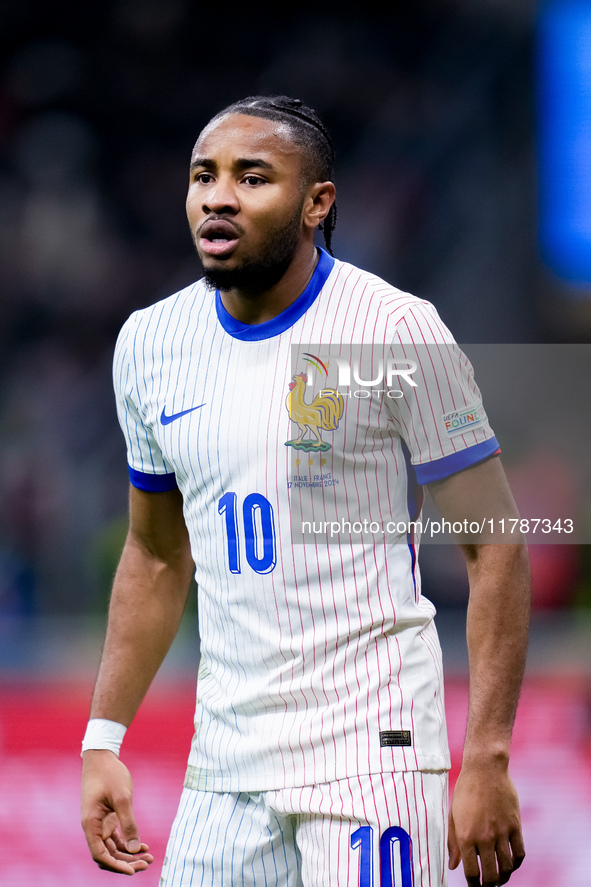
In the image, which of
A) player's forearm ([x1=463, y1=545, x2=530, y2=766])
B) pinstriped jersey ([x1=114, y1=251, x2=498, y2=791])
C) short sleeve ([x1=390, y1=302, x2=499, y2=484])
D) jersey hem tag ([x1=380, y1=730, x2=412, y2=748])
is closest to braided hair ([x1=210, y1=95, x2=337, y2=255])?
pinstriped jersey ([x1=114, y1=251, x2=498, y2=791])

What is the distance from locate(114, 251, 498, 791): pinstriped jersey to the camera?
5.28 ft

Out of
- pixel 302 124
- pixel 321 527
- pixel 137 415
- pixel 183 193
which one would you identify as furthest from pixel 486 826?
pixel 183 193

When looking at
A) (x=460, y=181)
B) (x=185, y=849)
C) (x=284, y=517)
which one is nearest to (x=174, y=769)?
(x=185, y=849)

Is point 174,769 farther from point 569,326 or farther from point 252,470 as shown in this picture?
point 569,326

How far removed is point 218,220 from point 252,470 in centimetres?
39

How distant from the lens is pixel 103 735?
1855 millimetres

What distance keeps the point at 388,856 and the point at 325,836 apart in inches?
3.6

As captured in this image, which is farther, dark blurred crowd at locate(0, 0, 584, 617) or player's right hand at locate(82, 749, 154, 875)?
dark blurred crowd at locate(0, 0, 584, 617)

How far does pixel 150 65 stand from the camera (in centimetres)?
676

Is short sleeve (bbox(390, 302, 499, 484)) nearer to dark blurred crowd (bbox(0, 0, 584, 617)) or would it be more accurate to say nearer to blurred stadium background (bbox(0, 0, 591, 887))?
blurred stadium background (bbox(0, 0, 591, 887))

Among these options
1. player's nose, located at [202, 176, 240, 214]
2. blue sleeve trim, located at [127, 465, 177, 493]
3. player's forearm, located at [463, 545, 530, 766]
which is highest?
player's nose, located at [202, 176, 240, 214]

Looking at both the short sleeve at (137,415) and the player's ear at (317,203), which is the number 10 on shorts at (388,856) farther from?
the player's ear at (317,203)

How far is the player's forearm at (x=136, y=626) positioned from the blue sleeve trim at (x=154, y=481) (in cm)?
11

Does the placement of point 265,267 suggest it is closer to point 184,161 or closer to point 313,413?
point 313,413
